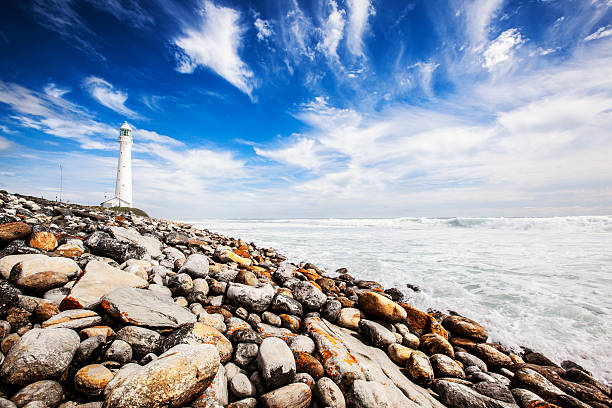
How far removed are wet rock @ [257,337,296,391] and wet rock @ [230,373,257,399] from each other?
0.13 meters

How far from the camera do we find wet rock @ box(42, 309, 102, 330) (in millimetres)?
2314

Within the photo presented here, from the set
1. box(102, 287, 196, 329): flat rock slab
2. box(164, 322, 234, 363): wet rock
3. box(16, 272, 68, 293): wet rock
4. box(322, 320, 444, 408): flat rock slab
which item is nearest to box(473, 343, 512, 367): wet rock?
box(322, 320, 444, 408): flat rock slab

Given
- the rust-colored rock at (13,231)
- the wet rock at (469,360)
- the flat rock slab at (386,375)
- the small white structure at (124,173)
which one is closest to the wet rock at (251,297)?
the flat rock slab at (386,375)

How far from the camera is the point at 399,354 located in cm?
327

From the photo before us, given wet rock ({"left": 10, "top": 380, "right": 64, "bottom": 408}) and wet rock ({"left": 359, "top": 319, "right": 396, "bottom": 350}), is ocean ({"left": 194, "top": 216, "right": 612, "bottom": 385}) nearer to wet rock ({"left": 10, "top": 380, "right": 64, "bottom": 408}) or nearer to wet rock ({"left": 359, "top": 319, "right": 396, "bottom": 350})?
wet rock ({"left": 359, "top": 319, "right": 396, "bottom": 350})

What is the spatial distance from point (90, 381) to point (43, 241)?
11.4 ft

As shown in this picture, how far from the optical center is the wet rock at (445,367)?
3.14 m

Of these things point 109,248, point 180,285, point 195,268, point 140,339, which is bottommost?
point 140,339

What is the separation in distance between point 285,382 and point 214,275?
2.80 meters

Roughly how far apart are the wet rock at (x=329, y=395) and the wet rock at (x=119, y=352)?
1721mm

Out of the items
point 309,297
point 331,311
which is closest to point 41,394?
point 309,297

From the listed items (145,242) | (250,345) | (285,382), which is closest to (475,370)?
(285,382)

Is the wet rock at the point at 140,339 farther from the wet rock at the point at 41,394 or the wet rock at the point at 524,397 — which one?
the wet rock at the point at 524,397

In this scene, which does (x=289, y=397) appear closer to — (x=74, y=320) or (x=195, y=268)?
(x=74, y=320)
